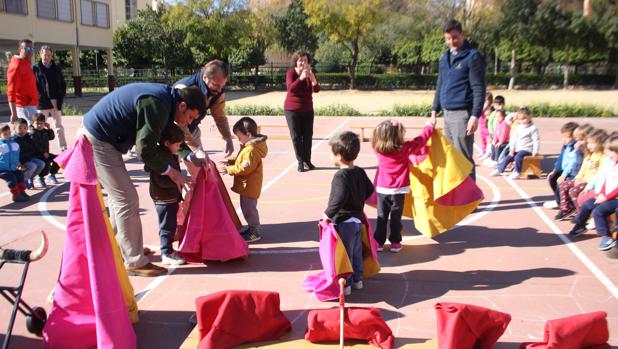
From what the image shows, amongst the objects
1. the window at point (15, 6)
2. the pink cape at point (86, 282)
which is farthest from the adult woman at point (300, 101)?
the window at point (15, 6)

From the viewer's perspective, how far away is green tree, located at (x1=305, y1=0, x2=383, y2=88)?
4341cm

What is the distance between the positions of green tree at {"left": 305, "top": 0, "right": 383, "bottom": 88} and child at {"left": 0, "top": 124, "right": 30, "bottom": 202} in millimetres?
37738

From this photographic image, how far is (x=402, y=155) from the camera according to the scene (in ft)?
18.4

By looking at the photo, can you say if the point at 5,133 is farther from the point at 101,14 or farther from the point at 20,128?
the point at 101,14

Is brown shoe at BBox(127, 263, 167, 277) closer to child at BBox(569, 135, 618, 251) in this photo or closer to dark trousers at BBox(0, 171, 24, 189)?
dark trousers at BBox(0, 171, 24, 189)

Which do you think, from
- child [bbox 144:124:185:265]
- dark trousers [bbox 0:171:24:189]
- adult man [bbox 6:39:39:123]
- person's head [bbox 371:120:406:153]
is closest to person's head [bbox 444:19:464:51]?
person's head [bbox 371:120:406:153]

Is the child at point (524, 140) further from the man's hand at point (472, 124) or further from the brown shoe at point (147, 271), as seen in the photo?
the brown shoe at point (147, 271)

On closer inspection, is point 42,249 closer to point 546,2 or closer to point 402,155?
point 402,155

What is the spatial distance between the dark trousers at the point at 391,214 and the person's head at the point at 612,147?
84.3 inches

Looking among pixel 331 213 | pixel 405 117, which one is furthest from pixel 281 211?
pixel 405 117

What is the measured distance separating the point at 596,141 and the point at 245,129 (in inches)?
163

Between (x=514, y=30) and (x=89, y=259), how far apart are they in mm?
45972

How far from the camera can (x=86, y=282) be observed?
379 centimetres

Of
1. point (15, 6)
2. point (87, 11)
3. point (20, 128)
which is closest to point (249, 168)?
point (20, 128)
